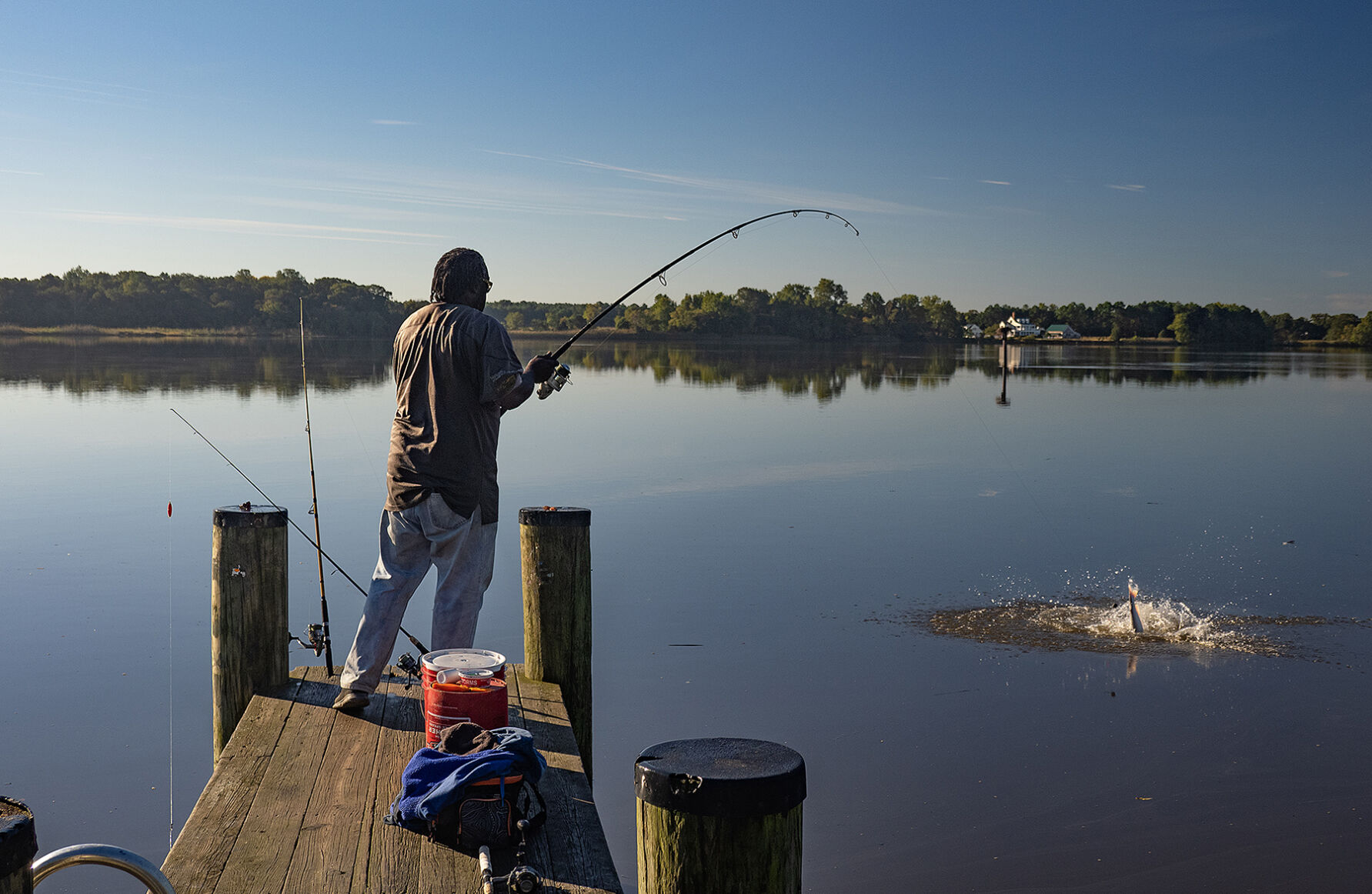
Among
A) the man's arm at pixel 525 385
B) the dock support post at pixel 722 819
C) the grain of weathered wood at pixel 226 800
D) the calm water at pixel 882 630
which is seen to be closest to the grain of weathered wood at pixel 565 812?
the dock support post at pixel 722 819

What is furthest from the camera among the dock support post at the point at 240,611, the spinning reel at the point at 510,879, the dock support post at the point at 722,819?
the dock support post at the point at 240,611

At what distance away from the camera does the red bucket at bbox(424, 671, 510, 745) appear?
379 centimetres

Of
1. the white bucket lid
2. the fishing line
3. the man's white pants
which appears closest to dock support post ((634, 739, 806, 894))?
the white bucket lid

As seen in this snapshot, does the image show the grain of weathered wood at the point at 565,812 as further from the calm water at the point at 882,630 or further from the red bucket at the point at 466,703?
the calm water at the point at 882,630

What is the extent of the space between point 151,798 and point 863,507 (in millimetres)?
9328

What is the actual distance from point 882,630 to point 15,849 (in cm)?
732

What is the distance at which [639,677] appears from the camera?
23.8ft

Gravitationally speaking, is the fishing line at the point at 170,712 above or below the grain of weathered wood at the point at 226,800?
below

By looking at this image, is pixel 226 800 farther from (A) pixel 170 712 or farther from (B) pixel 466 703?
(A) pixel 170 712

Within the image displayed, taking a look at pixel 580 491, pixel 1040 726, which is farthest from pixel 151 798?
pixel 580 491

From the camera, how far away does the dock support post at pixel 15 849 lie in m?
1.53

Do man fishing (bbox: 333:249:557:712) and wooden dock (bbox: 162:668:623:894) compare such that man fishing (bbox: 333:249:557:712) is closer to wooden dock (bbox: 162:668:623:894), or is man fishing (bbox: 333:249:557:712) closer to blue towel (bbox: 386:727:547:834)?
wooden dock (bbox: 162:668:623:894)

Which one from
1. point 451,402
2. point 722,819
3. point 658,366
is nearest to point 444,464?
point 451,402

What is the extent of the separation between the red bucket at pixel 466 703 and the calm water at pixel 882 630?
1.66m
